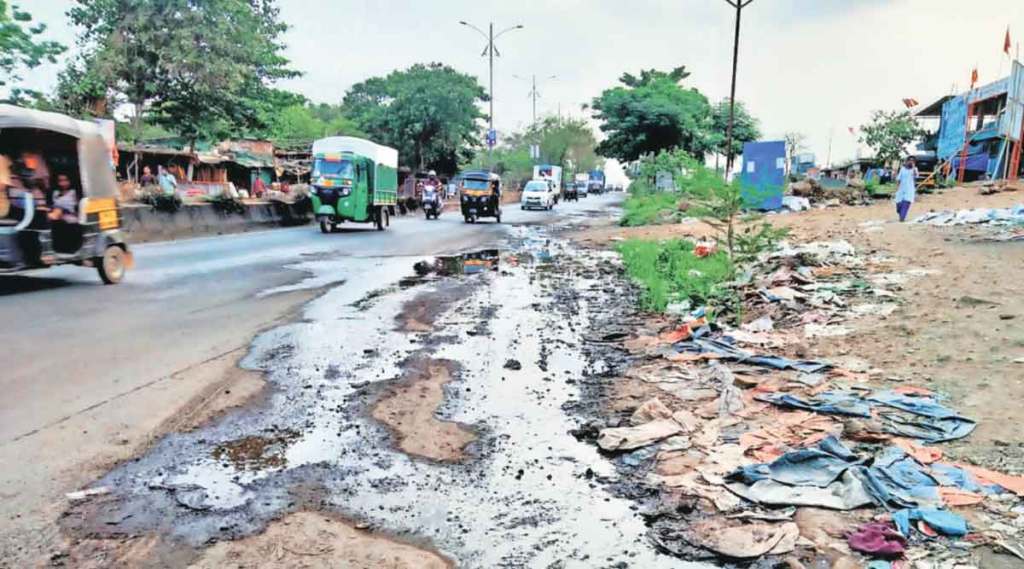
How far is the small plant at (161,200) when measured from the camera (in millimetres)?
18844

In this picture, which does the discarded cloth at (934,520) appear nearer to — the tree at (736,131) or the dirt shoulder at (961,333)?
the dirt shoulder at (961,333)

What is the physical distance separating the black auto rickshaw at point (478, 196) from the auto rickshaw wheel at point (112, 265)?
19.1 meters

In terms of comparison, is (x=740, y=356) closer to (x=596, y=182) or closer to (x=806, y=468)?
(x=806, y=468)

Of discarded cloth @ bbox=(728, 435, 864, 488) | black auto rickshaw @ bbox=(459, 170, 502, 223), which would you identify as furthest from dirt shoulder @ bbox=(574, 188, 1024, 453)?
black auto rickshaw @ bbox=(459, 170, 502, 223)

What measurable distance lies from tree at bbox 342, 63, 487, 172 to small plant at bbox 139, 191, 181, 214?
27337mm

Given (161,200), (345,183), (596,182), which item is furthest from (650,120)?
(596,182)

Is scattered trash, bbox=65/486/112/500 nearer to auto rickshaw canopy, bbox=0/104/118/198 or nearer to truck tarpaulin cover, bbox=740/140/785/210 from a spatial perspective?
auto rickshaw canopy, bbox=0/104/118/198

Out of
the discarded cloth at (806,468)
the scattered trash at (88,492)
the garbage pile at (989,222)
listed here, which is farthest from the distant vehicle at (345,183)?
the discarded cloth at (806,468)

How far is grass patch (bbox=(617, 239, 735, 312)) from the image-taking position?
923cm

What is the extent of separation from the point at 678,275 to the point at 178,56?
2452 cm

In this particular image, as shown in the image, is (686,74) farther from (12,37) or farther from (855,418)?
(855,418)

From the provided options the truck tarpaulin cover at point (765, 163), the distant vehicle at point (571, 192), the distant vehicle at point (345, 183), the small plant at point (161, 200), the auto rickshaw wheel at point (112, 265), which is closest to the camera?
the auto rickshaw wheel at point (112, 265)

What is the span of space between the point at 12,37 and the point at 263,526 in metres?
29.1

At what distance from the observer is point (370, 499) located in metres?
3.61
